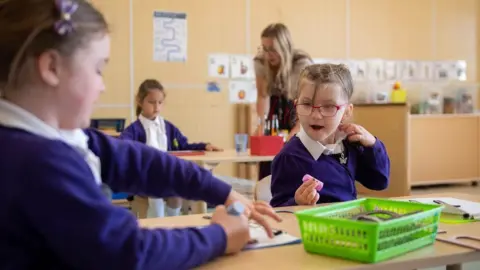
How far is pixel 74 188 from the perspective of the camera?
0.84m

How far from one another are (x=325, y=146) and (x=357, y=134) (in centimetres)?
11

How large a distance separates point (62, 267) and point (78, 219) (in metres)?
0.09

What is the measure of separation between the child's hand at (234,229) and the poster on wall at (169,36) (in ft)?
15.2

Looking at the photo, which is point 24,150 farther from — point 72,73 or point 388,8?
point 388,8

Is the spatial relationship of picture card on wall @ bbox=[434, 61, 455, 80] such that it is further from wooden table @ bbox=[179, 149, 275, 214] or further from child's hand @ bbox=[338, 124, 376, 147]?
child's hand @ bbox=[338, 124, 376, 147]

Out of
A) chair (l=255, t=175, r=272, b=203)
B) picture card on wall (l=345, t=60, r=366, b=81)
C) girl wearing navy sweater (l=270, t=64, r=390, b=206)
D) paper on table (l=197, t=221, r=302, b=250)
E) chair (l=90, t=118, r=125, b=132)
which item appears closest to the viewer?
paper on table (l=197, t=221, r=302, b=250)

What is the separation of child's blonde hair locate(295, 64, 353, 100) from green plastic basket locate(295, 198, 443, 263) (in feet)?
2.37

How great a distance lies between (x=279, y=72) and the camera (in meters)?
3.54

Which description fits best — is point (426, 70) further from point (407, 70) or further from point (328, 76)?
point (328, 76)

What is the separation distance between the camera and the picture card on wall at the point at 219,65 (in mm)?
5766

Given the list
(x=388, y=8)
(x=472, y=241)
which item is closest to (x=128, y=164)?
(x=472, y=241)

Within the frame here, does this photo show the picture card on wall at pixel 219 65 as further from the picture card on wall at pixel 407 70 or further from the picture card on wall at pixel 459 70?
the picture card on wall at pixel 459 70

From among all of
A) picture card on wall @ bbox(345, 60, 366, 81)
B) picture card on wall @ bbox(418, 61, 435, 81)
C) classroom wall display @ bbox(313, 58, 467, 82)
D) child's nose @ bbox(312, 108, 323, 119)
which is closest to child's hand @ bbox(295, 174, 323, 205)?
child's nose @ bbox(312, 108, 323, 119)

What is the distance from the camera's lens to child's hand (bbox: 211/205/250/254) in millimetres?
1055
